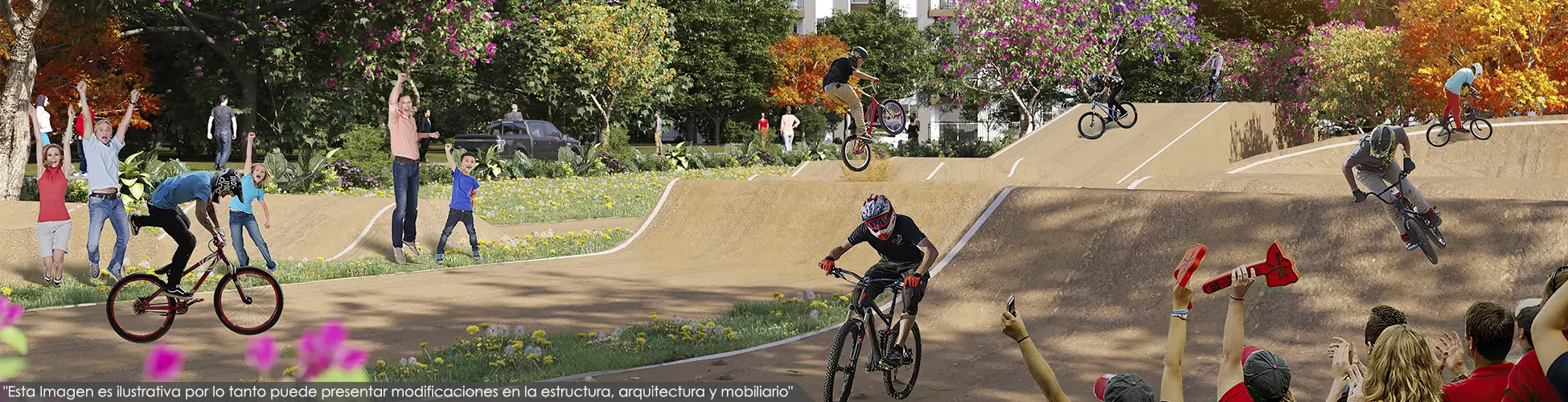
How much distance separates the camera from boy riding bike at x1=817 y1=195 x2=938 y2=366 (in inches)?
267

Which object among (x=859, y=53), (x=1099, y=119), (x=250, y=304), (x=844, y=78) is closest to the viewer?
(x=250, y=304)

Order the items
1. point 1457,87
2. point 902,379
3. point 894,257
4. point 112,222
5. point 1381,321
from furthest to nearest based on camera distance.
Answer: point 1457,87
point 112,222
point 902,379
point 894,257
point 1381,321

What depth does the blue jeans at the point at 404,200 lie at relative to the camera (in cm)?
1273

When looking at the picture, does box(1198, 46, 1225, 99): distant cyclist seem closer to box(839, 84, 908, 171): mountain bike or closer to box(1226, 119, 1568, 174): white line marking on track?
box(1226, 119, 1568, 174): white line marking on track

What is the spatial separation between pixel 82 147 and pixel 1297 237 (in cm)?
1078

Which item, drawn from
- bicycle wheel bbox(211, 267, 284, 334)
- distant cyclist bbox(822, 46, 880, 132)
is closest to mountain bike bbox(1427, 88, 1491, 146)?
distant cyclist bbox(822, 46, 880, 132)

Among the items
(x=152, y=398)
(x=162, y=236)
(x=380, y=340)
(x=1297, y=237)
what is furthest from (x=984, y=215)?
(x=162, y=236)

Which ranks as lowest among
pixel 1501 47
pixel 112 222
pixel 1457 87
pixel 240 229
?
pixel 240 229

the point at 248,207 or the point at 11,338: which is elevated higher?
the point at 248,207

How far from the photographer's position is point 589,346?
849 centimetres

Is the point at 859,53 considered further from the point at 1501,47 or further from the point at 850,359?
the point at 1501,47

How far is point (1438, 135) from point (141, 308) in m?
18.1

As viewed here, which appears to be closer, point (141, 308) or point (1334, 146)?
point (141, 308)

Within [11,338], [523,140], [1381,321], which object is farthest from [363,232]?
[523,140]
